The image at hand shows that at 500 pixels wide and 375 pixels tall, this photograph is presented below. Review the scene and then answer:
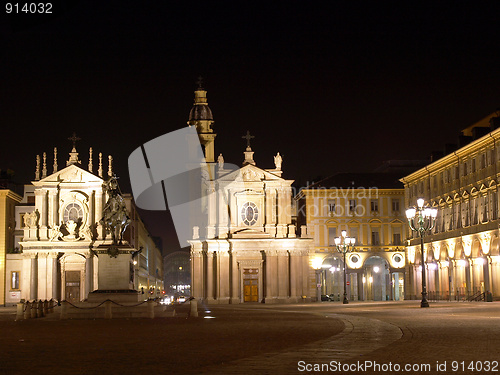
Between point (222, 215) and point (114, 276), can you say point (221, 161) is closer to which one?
Result: point (222, 215)

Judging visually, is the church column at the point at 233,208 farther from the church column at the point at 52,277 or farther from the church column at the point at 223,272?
the church column at the point at 52,277

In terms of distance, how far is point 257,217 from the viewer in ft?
266

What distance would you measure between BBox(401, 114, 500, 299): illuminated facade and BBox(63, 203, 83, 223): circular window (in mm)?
33907

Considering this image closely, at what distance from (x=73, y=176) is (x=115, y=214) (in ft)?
140

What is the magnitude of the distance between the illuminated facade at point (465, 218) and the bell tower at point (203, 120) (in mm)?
23341

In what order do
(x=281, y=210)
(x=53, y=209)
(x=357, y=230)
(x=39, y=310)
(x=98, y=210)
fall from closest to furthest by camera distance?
1. (x=39, y=310)
2. (x=53, y=209)
3. (x=98, y=210)
4. (x=281, y=210)
5. (x=357, y=230)

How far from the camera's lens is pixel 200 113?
90375 mm

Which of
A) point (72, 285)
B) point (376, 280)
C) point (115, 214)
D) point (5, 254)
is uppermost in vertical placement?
point (115, 214)

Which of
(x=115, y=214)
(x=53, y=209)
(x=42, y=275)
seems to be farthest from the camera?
(x=53, y=209)

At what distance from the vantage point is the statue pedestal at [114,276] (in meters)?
38.7

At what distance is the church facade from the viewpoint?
258 feet

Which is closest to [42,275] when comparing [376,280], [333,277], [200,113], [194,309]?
[200,113]

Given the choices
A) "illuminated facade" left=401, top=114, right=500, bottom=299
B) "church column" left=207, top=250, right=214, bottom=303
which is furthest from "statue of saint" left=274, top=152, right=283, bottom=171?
"illuminated facade" left=401, top=114, right=500, bottom=299

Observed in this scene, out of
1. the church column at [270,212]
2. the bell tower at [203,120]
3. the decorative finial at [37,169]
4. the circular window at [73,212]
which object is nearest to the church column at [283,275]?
the church column at [270,212]
